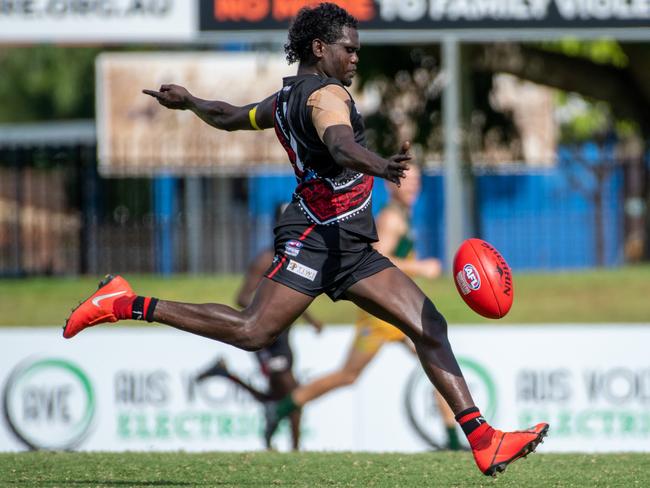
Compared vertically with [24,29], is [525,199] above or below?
below

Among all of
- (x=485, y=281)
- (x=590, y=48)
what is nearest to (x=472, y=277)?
(x=485, y=281)

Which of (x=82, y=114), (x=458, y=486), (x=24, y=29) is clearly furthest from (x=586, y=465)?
(x=82, y=114)

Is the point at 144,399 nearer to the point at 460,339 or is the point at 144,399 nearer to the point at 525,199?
the point at 460,339

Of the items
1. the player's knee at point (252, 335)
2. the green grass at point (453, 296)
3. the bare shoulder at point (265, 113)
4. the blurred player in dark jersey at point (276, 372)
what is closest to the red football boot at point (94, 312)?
the player's knee at point (252, 335)

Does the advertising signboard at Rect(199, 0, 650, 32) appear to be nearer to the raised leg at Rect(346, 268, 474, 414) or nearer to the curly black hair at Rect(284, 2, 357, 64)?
the curly black hair at Rect(284, 2, 357, 64)

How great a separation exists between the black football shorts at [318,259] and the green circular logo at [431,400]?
4478 mm

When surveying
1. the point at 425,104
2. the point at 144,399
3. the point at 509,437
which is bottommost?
the point at 144,399

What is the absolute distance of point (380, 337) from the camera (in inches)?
387

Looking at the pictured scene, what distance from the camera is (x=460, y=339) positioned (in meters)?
10.4

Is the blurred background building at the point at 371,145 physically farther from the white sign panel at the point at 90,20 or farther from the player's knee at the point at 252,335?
the player's knee at the point at 252,335

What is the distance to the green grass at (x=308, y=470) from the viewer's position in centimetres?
631

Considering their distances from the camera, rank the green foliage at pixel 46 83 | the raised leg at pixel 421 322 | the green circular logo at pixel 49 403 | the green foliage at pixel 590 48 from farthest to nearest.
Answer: the green foliage at pixel 46 83 → the green foliage at pixel 590 48 → the green circular logo at pixel 49 403 → the raised leg at pixel 421 322

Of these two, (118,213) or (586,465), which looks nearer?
(586,465)

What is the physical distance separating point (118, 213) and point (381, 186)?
4.92m
